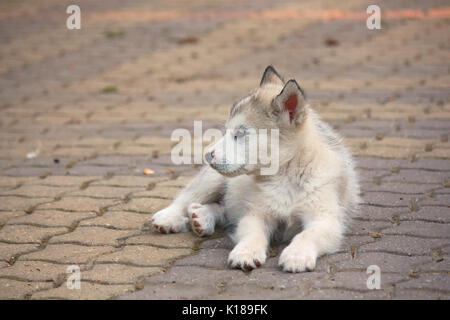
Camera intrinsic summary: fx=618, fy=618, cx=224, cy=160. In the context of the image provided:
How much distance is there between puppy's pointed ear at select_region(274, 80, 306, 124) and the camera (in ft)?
13.0

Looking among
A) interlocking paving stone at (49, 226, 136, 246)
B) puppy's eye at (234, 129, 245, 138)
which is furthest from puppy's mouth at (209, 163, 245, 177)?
interlocking paving stone at (49, 226, 136, 246)

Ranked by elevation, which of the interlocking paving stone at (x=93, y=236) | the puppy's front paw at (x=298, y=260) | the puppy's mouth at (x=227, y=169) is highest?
the puppy's mouth at (x=227, y=169)

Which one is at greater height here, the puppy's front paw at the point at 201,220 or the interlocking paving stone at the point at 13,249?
the puppy's front paw at the point at 201,220

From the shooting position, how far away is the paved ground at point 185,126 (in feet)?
12.2

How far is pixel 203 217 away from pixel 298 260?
988mm

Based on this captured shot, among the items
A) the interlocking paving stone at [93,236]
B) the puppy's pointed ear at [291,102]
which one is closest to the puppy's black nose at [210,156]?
the puppy's pointed ear at [291,102]

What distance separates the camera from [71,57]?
11195 mm

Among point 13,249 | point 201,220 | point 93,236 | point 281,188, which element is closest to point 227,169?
point 281,188

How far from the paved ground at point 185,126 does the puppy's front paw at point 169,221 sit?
8cm

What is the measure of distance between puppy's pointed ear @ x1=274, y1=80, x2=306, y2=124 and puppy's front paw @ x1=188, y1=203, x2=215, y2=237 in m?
0.94

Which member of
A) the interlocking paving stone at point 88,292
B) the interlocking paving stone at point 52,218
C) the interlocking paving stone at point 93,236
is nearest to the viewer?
the interlocking paving stone at point 88,292

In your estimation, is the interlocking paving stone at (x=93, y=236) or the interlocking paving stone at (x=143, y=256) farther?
the interlocking paving stone at (x=93, y=236)

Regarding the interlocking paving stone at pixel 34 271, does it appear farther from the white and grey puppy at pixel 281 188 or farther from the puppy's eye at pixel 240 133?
the puppy's eye at pixel 240 133

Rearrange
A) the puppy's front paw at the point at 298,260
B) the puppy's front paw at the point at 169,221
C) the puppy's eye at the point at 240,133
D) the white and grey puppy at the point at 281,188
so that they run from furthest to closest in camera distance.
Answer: the puppy's front paw at the point at 169,221 → the puppy's eye at the point at 240,133 → the white and grey puppy at the point at 281,188 → the puppy's front paw at the point at 298,260
